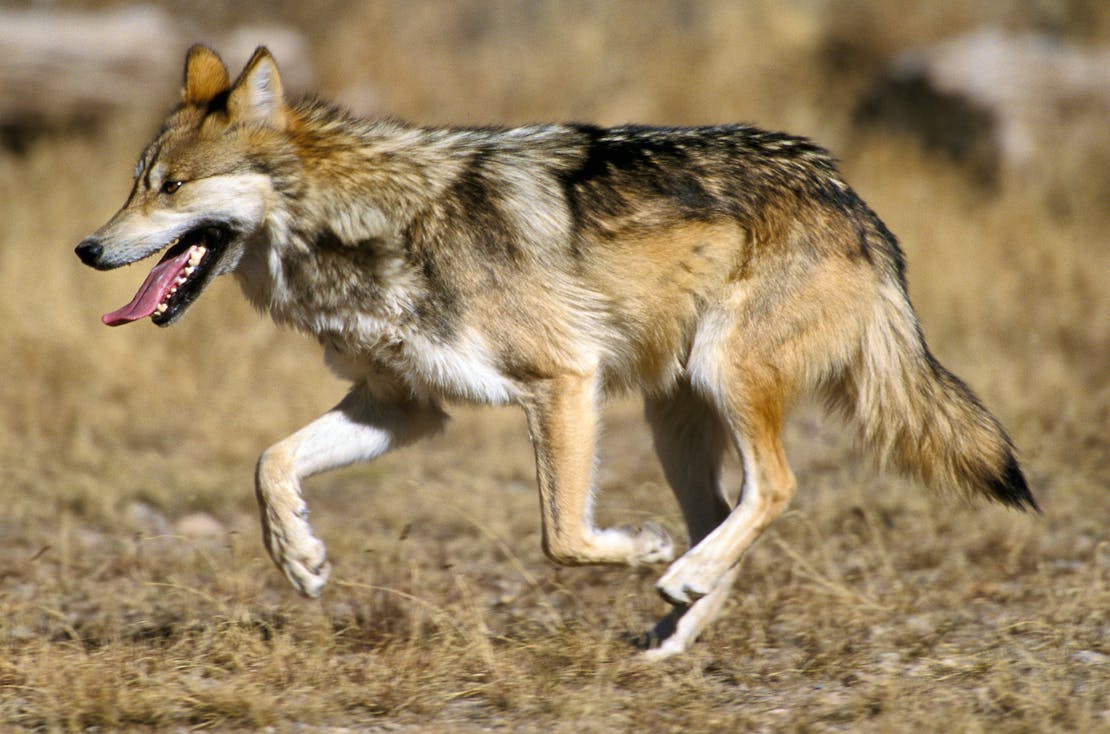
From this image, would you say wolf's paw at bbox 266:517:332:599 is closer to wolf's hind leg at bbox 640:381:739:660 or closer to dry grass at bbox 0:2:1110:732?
dry grass at bbox 0:2:1110:732

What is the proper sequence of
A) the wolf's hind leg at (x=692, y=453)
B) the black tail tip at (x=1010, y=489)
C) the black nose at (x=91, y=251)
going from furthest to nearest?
the wolf's hind leg at (x=692, y=453) < the black tail tip at (x=1010, y=489) < the black nose at (x=91, y=251)

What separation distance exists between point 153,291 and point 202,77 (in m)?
0.92

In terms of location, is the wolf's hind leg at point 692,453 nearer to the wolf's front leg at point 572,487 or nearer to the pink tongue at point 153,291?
the wolf's front leg at point 572,487

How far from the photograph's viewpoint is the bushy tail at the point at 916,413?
4.57 metres

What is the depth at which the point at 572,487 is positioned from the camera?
4406 mm

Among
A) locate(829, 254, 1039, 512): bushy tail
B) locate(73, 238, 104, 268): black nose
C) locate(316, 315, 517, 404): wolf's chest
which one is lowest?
locate(829, 254, 1039, 512): bushy tail

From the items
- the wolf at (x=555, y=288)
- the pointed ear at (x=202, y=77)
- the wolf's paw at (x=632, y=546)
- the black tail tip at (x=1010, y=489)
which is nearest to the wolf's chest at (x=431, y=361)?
the wolf at (x=555, y=288)

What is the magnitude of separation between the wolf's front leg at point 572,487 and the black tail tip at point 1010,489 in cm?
115

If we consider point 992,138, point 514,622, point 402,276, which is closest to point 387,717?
point 514,622

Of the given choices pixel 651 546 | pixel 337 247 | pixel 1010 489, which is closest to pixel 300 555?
pixel 337 247

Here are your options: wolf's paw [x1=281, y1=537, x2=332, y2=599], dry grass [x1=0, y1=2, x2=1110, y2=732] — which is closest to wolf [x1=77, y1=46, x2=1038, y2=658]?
wolf's paw [x1=281, y1=537, x2=332, y2=599]

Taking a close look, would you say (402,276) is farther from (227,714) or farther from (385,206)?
(227,714)

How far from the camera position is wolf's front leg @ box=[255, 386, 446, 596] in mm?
4426

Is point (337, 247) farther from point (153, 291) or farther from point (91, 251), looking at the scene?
point (91, 251)
